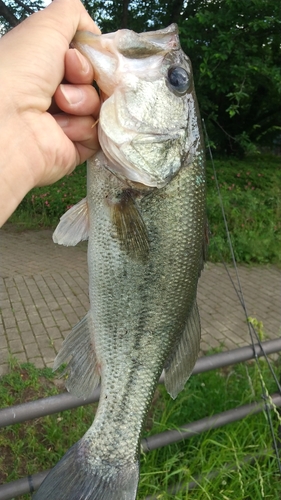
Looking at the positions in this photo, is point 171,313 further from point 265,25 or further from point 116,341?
point 265,25

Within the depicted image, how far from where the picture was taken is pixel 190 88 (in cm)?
156

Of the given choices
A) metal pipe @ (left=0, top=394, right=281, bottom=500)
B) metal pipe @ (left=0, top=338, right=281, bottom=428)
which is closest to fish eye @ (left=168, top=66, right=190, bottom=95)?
metal pipe @ (left=0, top=338, right=281, bottom=428)

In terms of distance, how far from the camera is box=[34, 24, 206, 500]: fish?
1.47 meters

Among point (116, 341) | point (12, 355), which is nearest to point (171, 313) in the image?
point (116, 341)

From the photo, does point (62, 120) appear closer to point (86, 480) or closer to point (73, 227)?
point (73, 227)

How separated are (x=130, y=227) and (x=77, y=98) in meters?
0.49

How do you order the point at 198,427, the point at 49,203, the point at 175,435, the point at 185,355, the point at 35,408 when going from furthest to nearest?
the point at 49,203, the point at 198,427, the point at 175,435, the point at 35,408, the point at 185,355

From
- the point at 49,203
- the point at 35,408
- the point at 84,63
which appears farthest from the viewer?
the point at 49,203

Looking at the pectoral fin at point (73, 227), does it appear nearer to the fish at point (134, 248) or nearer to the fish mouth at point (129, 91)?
the fish at point (134, 248)

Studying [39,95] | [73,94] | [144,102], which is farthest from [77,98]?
[144,102]

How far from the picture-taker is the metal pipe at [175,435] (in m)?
2.02

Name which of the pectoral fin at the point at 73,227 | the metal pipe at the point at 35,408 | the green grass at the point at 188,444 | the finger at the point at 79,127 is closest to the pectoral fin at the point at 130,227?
the pectoral fin at the point at 73,227

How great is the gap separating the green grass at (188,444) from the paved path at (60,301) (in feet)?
2.70

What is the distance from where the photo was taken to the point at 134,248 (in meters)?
1.52
